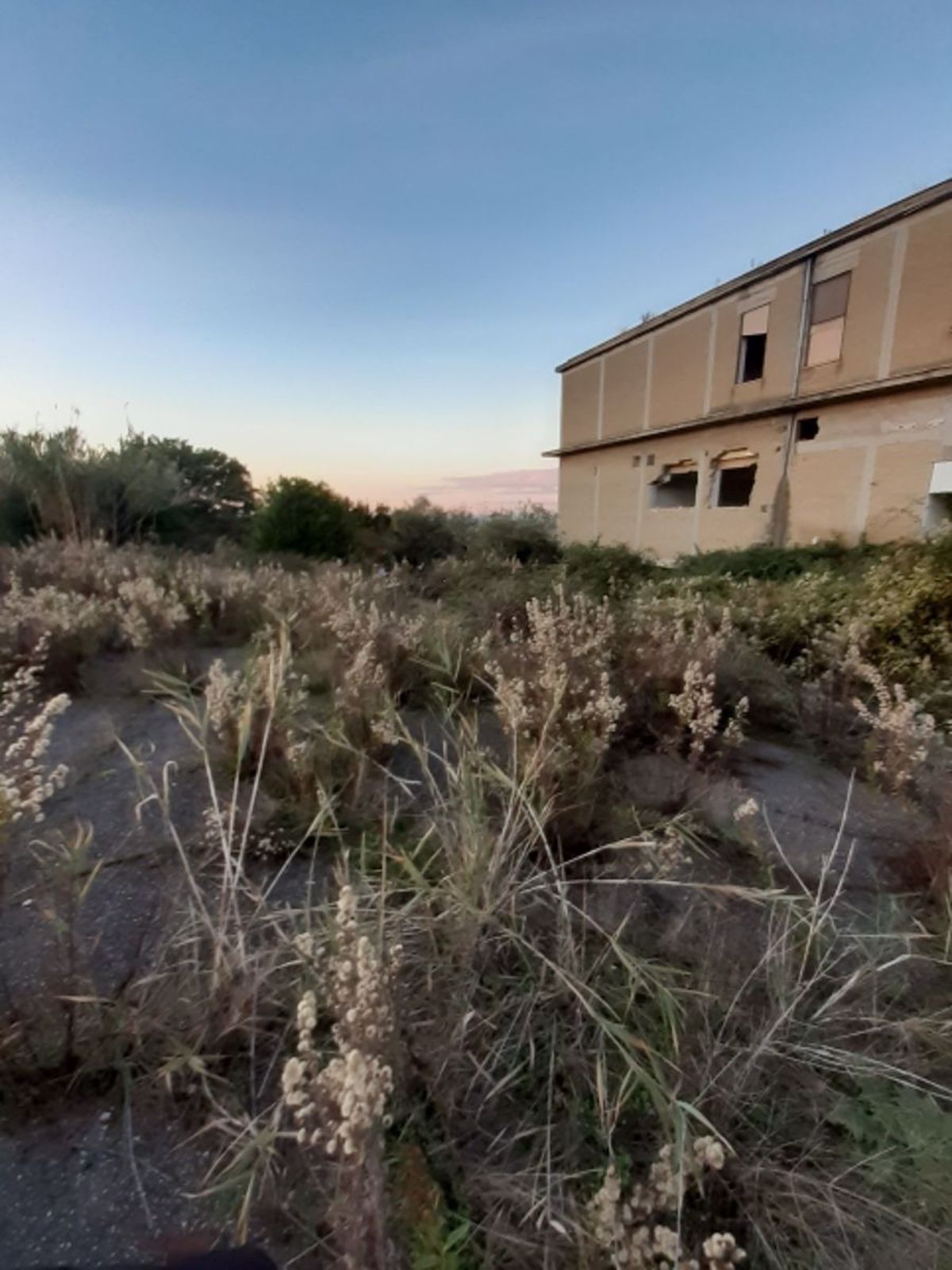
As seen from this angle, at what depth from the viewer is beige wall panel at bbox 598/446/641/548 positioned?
17.4 metres

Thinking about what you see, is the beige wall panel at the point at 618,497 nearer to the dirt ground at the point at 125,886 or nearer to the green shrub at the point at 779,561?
the green shrub at the point at 779,561

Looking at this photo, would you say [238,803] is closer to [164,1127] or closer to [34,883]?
[34,883]

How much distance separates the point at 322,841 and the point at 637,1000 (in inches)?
49.5

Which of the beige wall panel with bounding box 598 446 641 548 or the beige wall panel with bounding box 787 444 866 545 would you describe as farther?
the beige wall panel with bounding box 598 446 641 548

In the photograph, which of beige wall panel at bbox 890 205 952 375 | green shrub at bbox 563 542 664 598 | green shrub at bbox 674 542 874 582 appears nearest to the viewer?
green shrub at bbox 563 542 664 598

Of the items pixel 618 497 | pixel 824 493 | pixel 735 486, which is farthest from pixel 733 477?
pixel 824 493

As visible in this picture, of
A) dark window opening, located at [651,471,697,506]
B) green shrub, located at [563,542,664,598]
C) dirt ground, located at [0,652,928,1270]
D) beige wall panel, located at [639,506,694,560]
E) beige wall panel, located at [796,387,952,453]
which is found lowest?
dirt ground, located at [0,652,928,1270]

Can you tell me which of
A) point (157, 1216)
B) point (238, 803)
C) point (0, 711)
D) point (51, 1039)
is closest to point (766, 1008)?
point (157, 1216)

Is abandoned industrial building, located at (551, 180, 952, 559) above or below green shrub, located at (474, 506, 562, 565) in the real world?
above

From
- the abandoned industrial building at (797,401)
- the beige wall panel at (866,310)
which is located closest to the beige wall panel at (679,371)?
the abandoned industrial building at (797,401)

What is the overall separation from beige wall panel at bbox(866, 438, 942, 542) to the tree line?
6.76 metres

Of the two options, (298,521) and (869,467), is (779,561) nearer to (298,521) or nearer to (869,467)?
(869,467)

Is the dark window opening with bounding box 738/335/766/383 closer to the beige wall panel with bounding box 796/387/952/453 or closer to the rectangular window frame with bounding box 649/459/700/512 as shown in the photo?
the beige wall panel with bounding box 796/387/952/453

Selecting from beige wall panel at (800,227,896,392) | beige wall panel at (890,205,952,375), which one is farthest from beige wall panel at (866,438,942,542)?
beige wall panel at (800,227,896,392)
